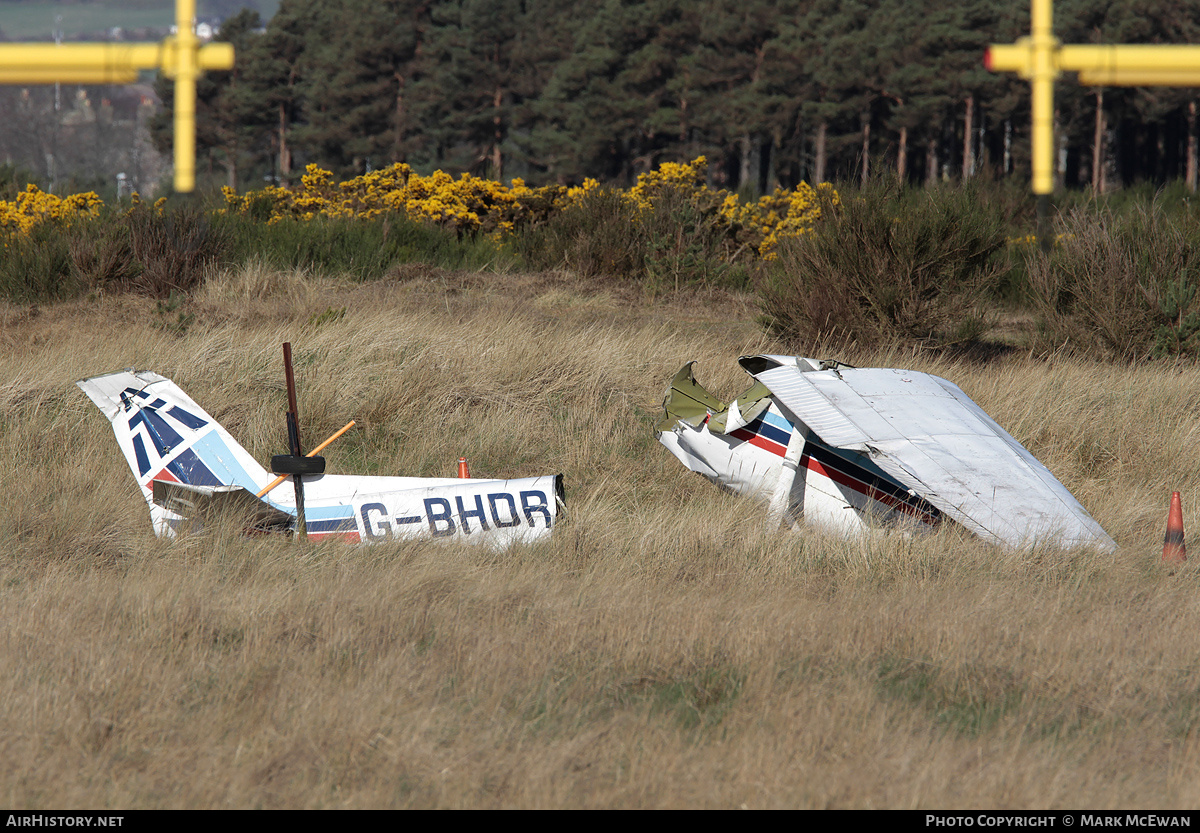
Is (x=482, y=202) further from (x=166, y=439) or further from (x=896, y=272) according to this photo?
(x=166, y=439)

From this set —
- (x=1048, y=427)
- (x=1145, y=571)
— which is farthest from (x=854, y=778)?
→ (x=1048, y=427)

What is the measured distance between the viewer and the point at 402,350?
32.8 ft

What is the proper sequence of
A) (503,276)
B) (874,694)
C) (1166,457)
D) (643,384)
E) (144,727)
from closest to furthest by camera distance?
1. (144,727)
2. (874,694)
3. (1166,457)
4. (643,384)
5. (503,276)

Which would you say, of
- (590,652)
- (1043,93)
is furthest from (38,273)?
(1043,93)

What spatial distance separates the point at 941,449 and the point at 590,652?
2.56 meters

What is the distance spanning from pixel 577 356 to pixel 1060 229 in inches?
270

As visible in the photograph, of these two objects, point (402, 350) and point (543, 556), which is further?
point (402, 350)

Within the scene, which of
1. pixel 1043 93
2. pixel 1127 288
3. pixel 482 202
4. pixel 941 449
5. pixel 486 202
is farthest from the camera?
pixel 486 202

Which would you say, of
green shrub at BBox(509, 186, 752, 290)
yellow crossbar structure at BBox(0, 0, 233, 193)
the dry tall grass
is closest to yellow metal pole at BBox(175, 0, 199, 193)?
yellow crossbar structure at BBox(0, 0, 233, 193)

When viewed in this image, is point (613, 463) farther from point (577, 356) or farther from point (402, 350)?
point (402, 350)

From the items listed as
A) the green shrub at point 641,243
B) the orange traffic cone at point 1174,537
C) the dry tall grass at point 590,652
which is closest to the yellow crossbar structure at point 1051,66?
the dry tall grass at point 590,652

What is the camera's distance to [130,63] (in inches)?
90.2

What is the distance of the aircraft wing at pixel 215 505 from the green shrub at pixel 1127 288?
8760 mm

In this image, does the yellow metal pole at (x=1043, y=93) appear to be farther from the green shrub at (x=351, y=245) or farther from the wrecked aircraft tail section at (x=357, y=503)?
the green shrub at (x=351, y=245)
